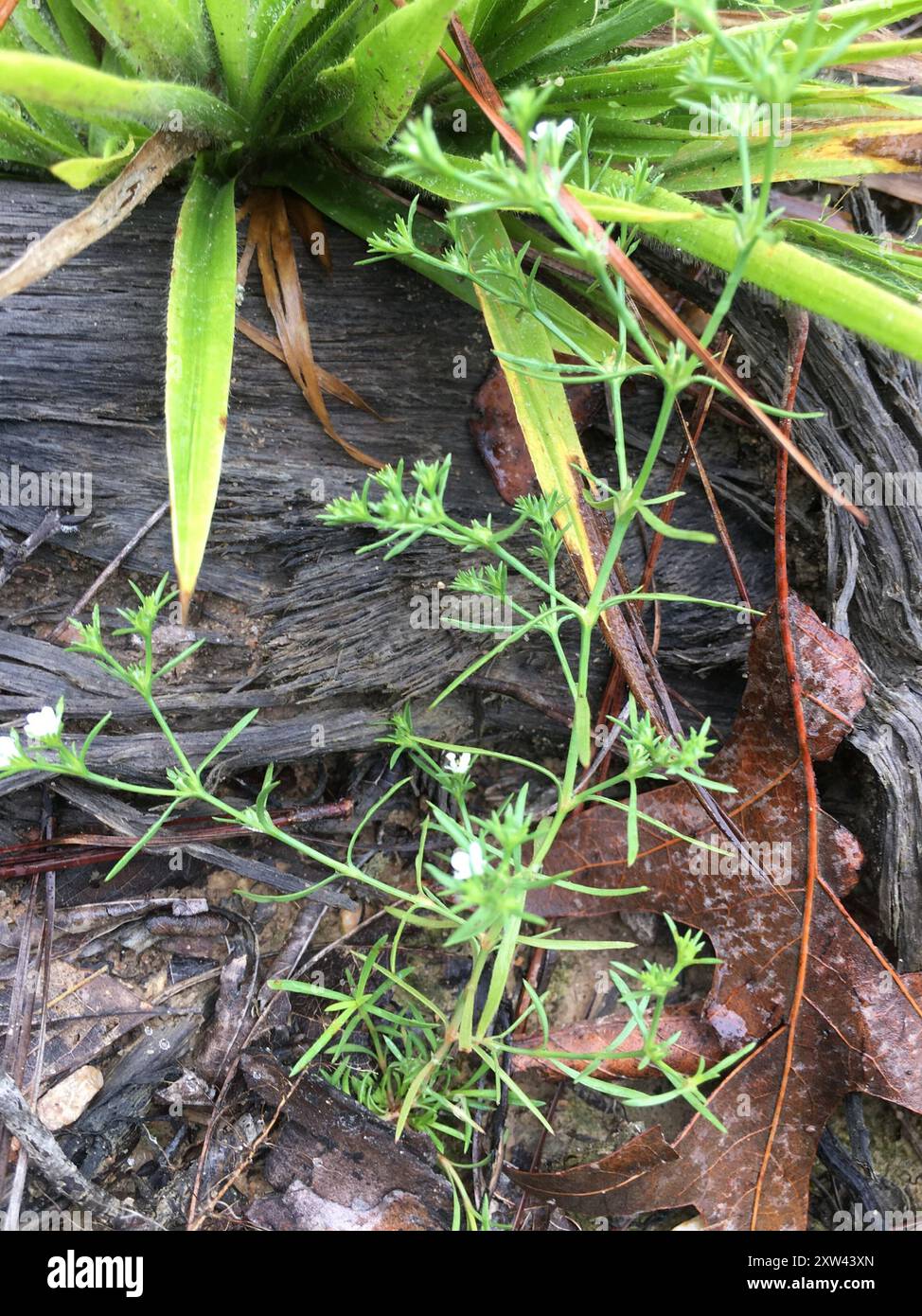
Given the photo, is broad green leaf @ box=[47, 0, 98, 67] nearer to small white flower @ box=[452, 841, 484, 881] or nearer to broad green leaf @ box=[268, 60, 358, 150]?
broad green leaf @ box=[268, 60, 358, 150]

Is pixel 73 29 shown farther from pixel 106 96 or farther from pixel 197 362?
pixel 197 362

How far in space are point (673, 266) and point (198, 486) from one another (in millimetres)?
1184

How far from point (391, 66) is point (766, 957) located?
1.71 meters

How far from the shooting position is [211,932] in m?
1.84

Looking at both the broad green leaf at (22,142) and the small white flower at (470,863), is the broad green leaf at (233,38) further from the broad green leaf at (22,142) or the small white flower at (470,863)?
the small white flower at (470,863)

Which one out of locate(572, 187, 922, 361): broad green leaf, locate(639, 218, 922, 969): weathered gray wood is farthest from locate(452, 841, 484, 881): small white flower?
locate(639, 218, 922, 969): weathered gray wood

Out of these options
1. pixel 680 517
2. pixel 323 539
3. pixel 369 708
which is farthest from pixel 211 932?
pixel 680 517

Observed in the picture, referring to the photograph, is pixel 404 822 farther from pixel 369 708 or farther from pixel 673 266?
pixel 673 266

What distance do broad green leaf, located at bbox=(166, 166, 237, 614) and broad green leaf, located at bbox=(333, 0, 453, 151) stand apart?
0.29 meters

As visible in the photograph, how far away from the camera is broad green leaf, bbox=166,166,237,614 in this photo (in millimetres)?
1359

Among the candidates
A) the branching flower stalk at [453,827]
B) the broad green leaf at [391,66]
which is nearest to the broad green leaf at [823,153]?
the broad green leaf at [391,66]

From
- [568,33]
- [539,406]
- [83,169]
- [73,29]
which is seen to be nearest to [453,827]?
[539,406]

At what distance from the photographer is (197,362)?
1488mm

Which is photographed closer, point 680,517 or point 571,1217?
point 571,1217
